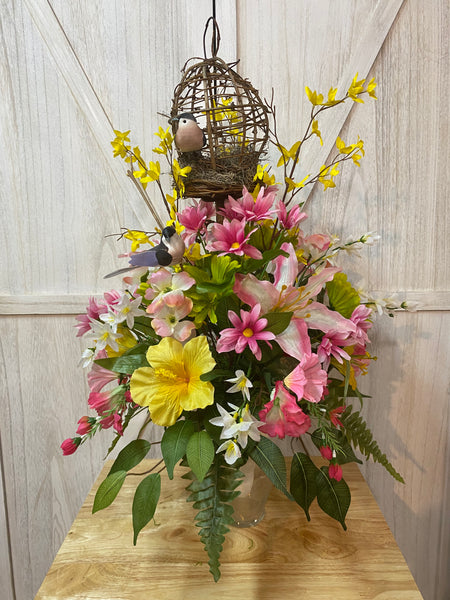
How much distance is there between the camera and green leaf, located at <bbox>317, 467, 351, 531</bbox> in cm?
68

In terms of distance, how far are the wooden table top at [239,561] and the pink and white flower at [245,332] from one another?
14.8 inches

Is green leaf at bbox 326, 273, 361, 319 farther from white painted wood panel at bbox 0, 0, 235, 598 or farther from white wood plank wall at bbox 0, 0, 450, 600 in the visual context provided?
white painted wood panel at bbox 0, 0, 235, 598

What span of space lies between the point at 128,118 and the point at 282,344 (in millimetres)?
712

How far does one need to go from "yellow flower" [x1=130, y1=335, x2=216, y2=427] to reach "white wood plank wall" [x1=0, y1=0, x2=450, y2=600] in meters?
0.52

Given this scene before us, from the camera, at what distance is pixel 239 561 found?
68 centimetres

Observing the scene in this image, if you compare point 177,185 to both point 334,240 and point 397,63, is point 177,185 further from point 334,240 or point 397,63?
point 397,63

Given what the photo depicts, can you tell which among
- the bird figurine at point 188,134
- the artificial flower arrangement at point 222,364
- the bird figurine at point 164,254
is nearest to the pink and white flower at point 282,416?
the artificial flower arrangement at point 222,364

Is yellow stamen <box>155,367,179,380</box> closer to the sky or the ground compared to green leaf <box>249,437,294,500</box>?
closer to the sky

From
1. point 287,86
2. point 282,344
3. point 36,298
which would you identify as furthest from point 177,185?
point 36,298

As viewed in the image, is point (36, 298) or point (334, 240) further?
point (36, 298)

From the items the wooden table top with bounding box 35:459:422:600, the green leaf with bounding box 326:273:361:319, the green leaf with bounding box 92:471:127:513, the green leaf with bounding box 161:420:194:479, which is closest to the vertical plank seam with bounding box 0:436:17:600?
the wooden table top with bounding box 35:459:422:600

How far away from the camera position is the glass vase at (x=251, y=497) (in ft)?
2.30

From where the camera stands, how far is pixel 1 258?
3.46ft

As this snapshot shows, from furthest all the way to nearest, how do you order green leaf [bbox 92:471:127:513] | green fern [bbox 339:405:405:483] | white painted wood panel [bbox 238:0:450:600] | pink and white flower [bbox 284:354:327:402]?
white painted wood panel [bbox 238:0:450:600] → green fern [bbox 339:405:405:483] → green leaf [bbox 92:471:127:513] → pink and white flower [bbox 284:354:327:402]
